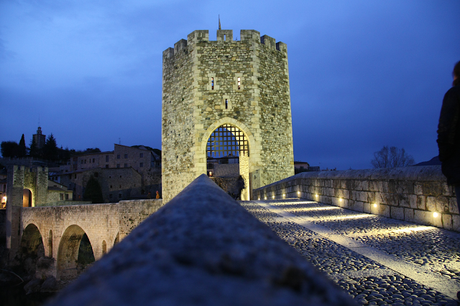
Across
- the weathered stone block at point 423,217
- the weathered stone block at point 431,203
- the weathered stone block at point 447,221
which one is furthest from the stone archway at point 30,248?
the weathered stone block at point 447,221

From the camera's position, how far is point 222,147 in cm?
1322

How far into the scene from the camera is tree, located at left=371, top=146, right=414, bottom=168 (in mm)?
22489

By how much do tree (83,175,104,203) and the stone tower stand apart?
21091mm

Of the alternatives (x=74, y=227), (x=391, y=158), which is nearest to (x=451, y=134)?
(x=74, y=227)

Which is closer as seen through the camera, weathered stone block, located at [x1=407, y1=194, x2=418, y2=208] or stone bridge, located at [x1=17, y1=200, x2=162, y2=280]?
weathered stone block, located at [x1=407, y1=194, x2=418, y2=208]

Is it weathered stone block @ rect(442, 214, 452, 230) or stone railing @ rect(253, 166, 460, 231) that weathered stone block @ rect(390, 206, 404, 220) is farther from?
weathered stone block @ rect(442, 214, 452, 230)

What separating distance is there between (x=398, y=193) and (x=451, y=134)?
2284 mm

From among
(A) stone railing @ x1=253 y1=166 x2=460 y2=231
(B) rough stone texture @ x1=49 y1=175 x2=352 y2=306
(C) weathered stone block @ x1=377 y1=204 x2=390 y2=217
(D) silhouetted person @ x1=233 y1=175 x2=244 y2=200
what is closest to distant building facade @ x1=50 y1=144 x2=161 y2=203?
(D) silhouetted person @ x1=233 y1=175 x2=244 y2=200

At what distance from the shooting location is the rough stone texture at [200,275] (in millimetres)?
322

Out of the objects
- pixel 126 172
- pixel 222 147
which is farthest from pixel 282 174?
pixel 126 172

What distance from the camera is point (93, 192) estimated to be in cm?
3088

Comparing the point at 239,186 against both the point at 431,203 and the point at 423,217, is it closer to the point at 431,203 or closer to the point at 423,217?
the point at 423,217

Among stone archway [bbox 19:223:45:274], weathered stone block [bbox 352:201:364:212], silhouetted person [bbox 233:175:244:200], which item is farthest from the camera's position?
silhouetted person [bbox 233:175:244:200]

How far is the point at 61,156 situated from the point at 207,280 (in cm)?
6149
